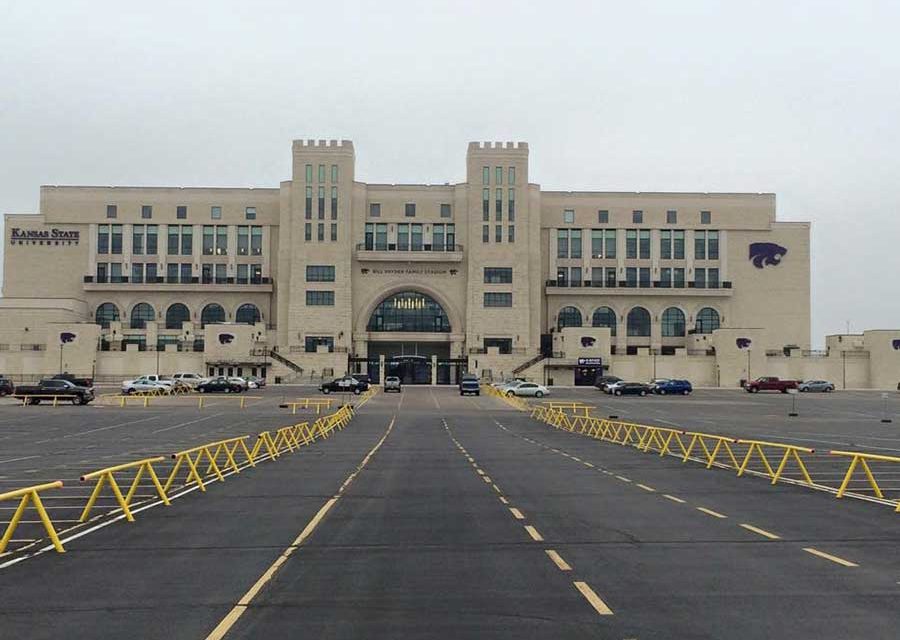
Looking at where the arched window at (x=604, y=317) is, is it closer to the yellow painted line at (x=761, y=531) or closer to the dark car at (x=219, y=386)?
the dark car at (x=219, y=386)

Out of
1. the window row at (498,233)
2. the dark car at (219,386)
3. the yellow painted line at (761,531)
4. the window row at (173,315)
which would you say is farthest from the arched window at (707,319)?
the yellow painted line at (761,531)

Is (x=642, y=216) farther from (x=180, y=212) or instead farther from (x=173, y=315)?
(x=173, y=315)

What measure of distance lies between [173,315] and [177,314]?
0.51m

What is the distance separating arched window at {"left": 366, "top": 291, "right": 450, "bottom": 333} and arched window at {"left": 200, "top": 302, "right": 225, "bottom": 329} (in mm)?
19127

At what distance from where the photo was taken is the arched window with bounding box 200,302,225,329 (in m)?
116

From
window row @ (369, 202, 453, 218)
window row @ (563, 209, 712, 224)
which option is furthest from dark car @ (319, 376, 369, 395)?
window row @ (563, 209, 712, 224)

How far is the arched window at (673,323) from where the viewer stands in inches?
4616

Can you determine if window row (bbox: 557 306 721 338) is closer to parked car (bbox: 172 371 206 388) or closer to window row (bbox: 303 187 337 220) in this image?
window row (bbox: 303 187 337 220)

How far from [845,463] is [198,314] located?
3894 inches

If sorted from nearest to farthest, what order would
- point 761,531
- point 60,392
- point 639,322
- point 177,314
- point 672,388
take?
point 761,531 → point 60,392 → point 672,388 → point 177,314 → point 639,322

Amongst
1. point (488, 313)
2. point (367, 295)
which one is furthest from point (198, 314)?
point (488, 313)

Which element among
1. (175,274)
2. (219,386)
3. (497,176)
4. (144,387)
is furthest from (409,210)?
(144,387)

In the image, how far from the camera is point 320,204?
370 feet

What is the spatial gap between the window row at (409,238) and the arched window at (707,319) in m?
33.1
